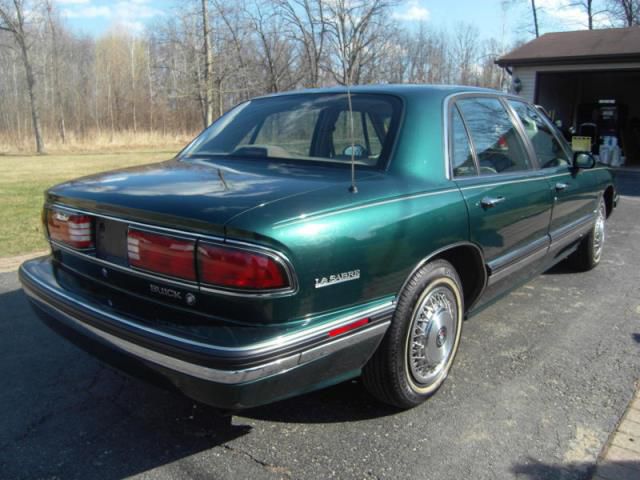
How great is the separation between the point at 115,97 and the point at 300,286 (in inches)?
1932

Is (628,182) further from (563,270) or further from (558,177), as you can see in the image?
(558,177)

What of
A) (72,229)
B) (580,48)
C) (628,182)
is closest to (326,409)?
(72,229)

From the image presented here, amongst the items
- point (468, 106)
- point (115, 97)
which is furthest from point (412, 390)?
point (115, 97)

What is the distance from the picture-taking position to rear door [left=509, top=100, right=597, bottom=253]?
394cm

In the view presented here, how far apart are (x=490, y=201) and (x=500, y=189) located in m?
0.21

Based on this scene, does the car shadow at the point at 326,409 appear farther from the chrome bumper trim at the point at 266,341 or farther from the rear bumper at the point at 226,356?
the chrome bumper trim at the point at 266,341

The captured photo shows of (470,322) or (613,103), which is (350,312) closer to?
(470,322)

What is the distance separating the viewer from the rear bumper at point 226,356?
199 centimetres

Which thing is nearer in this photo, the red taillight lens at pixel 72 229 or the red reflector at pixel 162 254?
the red reflector at pixel 162 254

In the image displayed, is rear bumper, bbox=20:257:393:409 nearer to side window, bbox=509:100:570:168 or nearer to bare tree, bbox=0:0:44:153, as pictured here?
side window, bbox=509:100:570:168

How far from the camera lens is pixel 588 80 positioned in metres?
21.1

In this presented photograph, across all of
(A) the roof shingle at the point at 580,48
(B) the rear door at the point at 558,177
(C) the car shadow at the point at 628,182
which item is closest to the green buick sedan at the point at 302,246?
(B) the rear door at the point at 558,177

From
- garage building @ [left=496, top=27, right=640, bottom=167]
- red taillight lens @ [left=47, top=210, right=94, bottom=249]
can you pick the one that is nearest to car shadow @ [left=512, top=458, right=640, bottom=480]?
red taillight lens @ [left=47, top=210, right=94, bottom=249]

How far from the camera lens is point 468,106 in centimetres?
329
